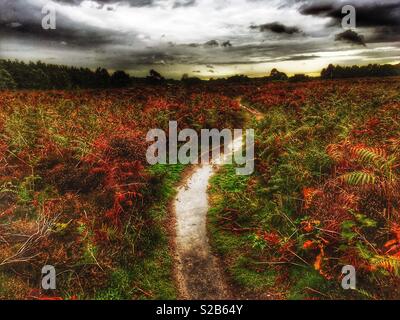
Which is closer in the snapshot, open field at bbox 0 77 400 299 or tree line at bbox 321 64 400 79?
open field at bbox 0 77 400 299

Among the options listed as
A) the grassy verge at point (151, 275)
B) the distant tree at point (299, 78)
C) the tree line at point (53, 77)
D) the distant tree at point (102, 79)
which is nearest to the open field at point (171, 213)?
the grassy verge at point (151, 275)

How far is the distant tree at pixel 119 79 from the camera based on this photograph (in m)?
13.9

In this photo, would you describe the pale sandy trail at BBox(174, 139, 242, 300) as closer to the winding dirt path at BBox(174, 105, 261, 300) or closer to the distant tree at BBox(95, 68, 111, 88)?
the winding dirt path at BBox(174, 105, 261, 300)

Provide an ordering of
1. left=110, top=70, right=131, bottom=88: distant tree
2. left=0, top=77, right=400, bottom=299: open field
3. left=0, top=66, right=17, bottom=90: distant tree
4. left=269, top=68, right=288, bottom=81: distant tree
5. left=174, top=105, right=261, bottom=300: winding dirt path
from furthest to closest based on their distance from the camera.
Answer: left=269, top=68, right=288, bottom=81: distant tree → left=0, top=66, right=17, bottom=90: distant tree → left=110, top=70, right=131, bottom=88: distant tree → left=174, top=105, right=261, bottom=300: winding dirt path → left=0, top=77, right=400, bottom=299: open field

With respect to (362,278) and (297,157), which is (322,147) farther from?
(362,278)

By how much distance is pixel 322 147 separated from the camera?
786 cm

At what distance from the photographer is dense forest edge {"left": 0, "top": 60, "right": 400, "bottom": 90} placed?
1447 centimetres

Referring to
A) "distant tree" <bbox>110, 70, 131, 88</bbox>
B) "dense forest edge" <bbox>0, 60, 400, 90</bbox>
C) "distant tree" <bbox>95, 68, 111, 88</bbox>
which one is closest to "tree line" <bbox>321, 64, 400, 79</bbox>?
"dense forest edge" <bbox>0, 60, 400, 90</bbox>

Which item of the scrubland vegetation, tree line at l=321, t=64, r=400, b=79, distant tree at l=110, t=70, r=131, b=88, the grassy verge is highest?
tree line at l=321, t=64, r=400, b=79

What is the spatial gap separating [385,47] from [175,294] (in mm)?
8938

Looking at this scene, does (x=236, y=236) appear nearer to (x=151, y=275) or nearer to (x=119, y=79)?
(x=151, y=275)

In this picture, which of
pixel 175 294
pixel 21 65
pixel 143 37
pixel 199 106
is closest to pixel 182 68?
pixel 199 106

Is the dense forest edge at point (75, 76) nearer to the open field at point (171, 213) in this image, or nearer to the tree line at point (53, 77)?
the tree line at point (53, 77)
